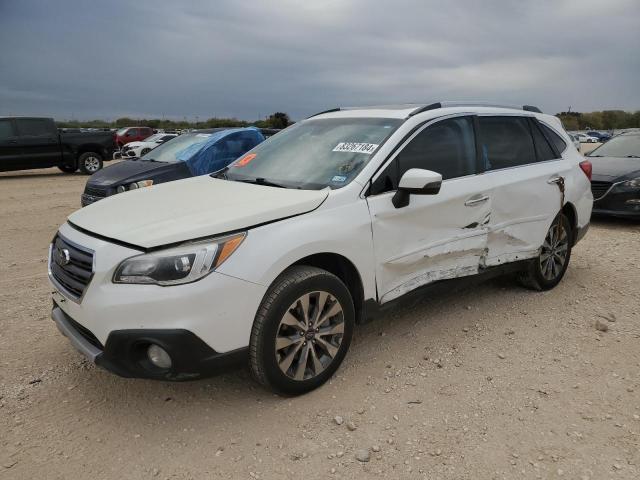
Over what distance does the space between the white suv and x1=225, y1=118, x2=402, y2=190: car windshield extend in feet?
0.05

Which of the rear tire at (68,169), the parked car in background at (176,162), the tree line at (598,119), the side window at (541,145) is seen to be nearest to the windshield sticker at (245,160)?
the side window at (541,145)

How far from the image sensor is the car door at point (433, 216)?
334cm

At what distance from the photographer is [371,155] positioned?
11.1ft

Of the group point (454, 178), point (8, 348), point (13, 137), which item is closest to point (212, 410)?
point (8, 348)

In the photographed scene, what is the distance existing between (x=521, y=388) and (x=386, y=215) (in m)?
1.38

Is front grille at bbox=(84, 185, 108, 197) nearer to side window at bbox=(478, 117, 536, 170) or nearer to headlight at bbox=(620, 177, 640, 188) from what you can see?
side window at bbox=(478, 117, 536, 170)

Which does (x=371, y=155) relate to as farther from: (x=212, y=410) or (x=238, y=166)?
(x=212, y=410)

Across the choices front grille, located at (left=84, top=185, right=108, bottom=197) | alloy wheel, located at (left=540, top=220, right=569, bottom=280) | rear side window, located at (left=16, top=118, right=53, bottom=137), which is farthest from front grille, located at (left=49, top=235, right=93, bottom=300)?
rear side window, located at (left=16, top=118, right=53, bottom=137)

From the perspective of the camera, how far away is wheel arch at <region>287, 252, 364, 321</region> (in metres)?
3.14

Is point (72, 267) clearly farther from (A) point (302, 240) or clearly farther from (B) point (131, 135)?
(B) point (131, 135)

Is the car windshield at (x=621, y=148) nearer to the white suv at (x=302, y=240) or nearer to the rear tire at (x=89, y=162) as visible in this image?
the white suv at (x=302, y=240)

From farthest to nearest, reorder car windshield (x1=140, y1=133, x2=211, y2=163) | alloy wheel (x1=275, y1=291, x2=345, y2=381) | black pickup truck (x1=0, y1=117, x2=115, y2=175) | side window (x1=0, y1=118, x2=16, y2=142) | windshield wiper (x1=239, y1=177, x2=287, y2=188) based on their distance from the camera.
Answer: black pickup truck (x1=0, y1=117, x2=115, y2=175), side window (x1=0, y1=118, x2=16, y2=142), car windshield (x1=140, y1=133, x2=211, y2=163), windshield wiper (x1=239, y1=177, x2=287, y2=188), alloy wheel (x1=275, y1=291, x2=345, y2=381)

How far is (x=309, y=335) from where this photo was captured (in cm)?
299

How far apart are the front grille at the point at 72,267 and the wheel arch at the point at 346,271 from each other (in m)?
1.23
